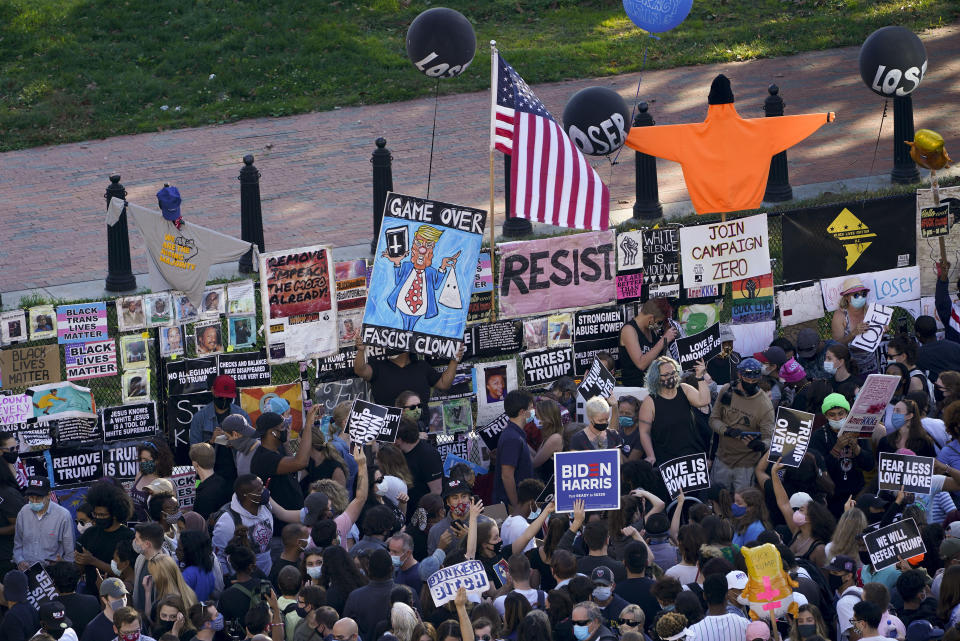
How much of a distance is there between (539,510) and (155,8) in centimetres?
1543

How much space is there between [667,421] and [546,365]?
2.12m

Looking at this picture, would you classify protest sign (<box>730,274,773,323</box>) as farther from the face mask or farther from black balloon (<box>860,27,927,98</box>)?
the face mask

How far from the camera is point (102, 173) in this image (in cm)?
1920

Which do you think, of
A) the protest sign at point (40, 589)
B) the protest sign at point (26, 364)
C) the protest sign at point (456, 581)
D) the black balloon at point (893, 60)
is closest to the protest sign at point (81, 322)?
the protest sign at point (26, 364)

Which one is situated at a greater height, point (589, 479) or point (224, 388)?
point (224, 388)

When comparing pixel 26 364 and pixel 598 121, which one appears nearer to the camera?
pixel 26 364

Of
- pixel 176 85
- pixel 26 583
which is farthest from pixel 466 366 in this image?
pixel 176 85

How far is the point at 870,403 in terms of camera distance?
1151cm

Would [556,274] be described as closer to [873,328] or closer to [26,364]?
[873,328]

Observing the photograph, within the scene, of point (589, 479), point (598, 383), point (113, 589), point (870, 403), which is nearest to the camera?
point (113, 589)

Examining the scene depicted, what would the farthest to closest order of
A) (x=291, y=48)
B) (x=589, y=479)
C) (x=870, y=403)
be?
(x=291, y=48), (x=870, y=403), (x=589, y=479)

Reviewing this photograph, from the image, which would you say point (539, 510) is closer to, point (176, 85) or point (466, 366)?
point (466, 366)

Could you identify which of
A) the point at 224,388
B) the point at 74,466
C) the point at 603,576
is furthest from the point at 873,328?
the point at 74,466

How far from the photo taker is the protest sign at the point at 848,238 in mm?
14641
